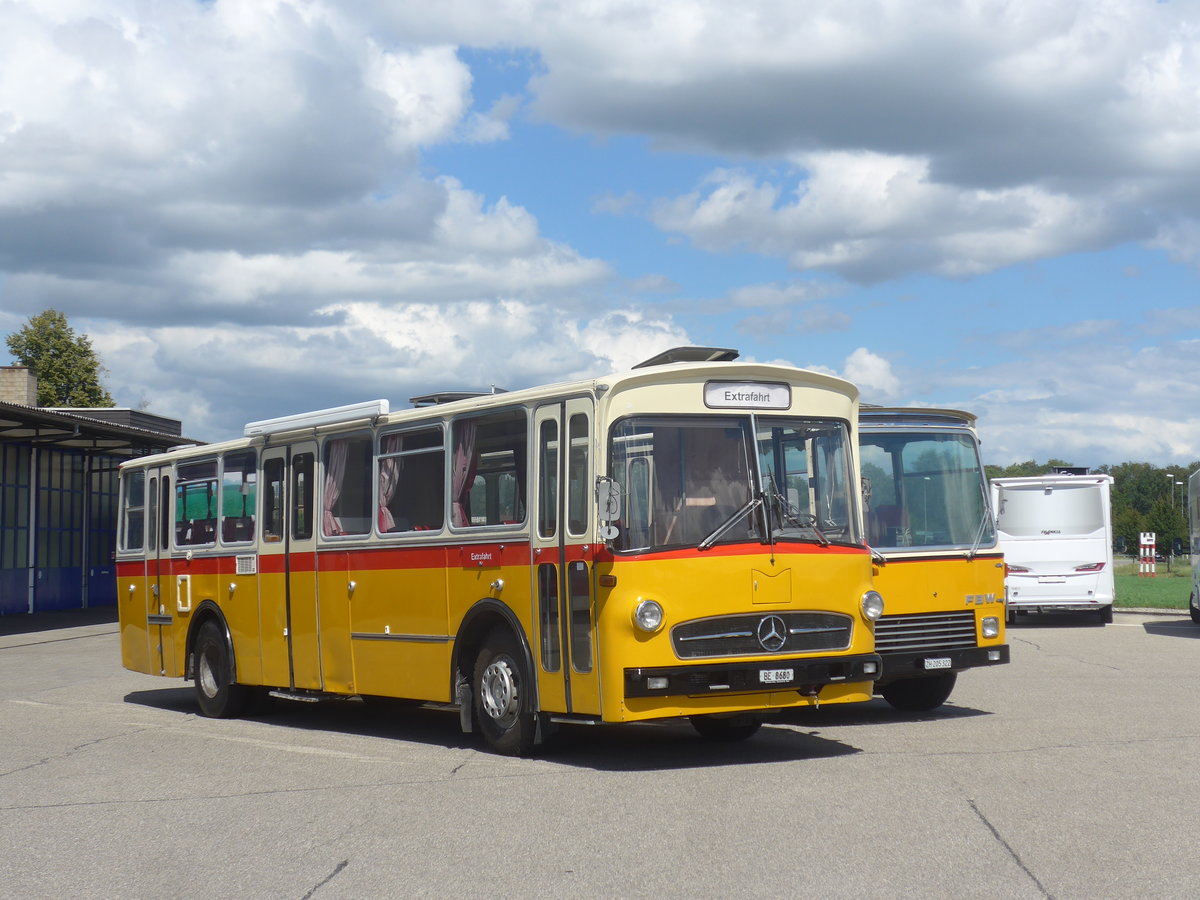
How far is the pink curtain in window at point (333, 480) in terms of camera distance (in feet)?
45.6

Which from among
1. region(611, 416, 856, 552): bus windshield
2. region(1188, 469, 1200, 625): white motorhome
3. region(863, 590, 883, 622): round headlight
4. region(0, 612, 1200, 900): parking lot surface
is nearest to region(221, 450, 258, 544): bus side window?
region(0, 612, 1200, 900): parking lot surface

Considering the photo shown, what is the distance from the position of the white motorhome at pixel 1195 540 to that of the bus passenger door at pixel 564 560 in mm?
22800

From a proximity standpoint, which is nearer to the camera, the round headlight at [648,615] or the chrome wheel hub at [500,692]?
the round headlight at [648,615]

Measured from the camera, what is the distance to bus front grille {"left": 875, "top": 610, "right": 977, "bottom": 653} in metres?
13.6

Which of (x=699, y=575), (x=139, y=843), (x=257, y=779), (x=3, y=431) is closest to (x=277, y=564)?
(x=257, y=779)

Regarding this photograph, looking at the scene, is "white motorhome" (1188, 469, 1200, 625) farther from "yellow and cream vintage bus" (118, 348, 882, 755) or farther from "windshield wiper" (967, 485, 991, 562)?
"yellow and cream vintage bus" (118, 348, 882, 755)

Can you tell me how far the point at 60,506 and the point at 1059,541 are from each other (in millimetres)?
27457

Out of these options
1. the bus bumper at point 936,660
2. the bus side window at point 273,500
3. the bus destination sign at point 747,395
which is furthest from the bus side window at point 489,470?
the bus bumper at point 936,660

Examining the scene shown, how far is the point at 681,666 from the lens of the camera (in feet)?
34.3

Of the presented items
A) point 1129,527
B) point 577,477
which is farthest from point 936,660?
point 1129,527

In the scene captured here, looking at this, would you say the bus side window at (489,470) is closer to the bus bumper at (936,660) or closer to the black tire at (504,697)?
the black tire at (504,697)

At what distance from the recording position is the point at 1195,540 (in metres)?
32.1

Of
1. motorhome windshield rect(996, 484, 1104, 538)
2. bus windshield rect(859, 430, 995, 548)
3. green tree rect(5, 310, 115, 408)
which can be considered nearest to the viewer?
bus windshield rect(859, 430, 995, 548)

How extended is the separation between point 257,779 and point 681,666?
3018 mm
